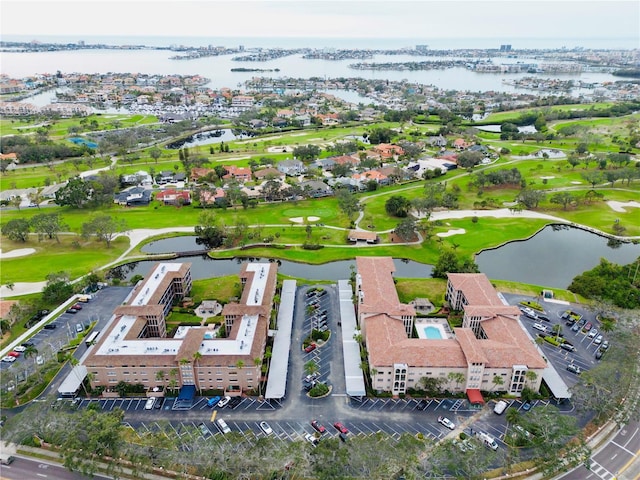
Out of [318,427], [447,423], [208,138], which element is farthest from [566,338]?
[208,138]

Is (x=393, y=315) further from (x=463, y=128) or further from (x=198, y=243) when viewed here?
(x=463, y=128)

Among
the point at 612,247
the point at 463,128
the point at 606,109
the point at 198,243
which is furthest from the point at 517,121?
the point at 198,243

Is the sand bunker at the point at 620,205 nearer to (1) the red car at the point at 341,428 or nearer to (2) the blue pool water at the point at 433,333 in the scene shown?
(2) the blue pool water at the point at 433,333

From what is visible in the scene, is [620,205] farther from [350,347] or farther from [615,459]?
[350,347]

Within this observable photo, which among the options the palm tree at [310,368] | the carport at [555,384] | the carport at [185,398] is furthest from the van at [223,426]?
the carport at [555,384]

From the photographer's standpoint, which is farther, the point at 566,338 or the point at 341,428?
the point at 566,338

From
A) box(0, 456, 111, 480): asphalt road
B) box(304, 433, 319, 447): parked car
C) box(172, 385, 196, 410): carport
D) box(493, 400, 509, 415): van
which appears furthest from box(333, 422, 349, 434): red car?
box(0, 456, 111, 480): asphalt road

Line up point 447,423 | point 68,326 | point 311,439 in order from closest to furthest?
point 311,439, point 447,423, point 68,326
